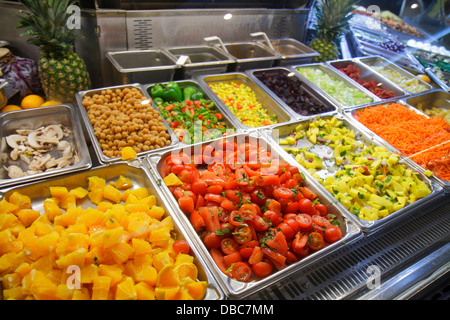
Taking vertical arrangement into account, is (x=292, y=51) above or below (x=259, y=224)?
above

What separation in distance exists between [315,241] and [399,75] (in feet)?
11.8

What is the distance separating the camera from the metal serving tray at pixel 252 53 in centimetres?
367

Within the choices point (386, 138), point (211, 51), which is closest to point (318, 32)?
point (211, 51)

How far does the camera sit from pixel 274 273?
1.64 meters

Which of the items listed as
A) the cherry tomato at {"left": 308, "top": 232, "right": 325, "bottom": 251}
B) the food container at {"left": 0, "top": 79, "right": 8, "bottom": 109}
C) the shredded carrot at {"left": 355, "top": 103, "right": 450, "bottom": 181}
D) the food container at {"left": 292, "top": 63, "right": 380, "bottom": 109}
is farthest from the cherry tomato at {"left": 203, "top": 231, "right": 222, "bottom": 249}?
the food container at {"left": 292, "top": 63, "right": 380, "bottom": 109}

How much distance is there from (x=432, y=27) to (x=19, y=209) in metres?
6.55

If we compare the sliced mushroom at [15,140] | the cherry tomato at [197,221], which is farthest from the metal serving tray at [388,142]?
the sliced mushroom at [15,140]

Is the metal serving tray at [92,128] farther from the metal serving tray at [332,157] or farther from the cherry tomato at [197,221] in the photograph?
the metal serving tray at [332,157]

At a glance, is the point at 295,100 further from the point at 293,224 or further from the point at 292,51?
the point at 293,224

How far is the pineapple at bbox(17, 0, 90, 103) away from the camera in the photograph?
249cm

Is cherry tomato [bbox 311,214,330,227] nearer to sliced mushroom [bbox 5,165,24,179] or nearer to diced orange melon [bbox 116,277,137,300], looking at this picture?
diced orange melon [bbox 116,277,137,300]

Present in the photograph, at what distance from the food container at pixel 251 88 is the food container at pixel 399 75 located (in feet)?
6.24

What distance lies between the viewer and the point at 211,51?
12.5 feet

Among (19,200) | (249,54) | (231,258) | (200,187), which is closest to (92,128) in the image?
(19,200)
